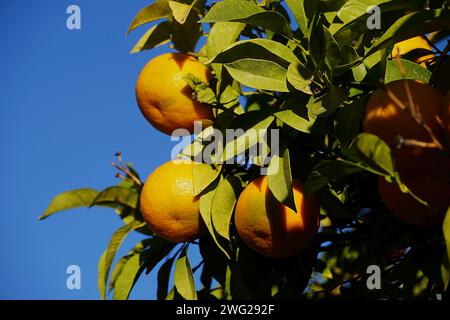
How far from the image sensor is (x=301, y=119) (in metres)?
1.27

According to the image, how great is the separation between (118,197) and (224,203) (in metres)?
0.51

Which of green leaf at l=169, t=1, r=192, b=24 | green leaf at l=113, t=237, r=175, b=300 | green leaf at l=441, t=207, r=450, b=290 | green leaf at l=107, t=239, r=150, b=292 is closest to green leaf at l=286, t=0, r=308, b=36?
green leaf at l=169, t=1, r=192, b=24

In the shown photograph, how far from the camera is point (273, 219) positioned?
1328mm

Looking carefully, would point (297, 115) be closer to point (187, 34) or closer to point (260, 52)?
point (260, 52)

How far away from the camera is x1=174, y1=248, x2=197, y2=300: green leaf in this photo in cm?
149

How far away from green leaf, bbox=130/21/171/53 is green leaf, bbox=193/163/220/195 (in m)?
0.45

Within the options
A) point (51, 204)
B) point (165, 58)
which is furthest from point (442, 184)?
point (51, 204)

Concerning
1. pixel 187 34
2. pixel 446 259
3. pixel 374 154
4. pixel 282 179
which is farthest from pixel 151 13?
pixel 446 259

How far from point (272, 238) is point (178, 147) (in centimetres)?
35

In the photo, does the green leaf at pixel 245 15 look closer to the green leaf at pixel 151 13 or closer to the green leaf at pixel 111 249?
the green leaf at pixel 151 13

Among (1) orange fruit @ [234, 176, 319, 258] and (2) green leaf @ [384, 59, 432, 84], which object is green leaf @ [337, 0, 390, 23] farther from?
(1) orange fruit @ [234, 176, 319, 258]

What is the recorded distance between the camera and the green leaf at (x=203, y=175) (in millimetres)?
1414

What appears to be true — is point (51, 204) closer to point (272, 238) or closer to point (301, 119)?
point (272, 238)

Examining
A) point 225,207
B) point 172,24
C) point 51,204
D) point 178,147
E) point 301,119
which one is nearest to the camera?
point 301,119
